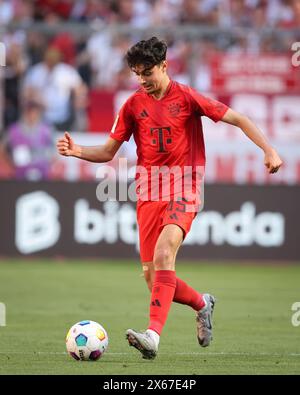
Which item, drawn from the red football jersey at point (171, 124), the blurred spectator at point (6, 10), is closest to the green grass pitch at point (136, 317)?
the red football jersey at point (171, 124)

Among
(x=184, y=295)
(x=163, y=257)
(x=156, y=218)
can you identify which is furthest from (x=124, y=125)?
(x=184, y=295)

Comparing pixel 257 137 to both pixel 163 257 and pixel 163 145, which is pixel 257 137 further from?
pixel 163 257

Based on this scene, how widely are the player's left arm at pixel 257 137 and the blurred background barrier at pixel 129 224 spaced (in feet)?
27.2

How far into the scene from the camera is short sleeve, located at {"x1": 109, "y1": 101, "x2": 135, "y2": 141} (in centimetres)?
820

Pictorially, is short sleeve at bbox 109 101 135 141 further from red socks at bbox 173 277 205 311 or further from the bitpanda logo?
the bitpanda logo

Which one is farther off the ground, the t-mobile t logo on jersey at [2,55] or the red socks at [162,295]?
the t-mobile t logo on jersey at [2,55]

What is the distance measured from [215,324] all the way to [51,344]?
2173 millimetres

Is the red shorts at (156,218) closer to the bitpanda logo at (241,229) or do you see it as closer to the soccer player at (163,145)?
the soccer player at (163,145)

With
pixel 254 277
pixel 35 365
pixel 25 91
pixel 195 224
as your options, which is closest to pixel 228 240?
pixel 195 224

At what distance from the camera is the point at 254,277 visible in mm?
14805

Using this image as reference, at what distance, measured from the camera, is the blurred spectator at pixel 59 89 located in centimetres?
1709

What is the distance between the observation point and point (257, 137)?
A: 783 cm

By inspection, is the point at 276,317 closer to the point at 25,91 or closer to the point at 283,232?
the point at 283,232

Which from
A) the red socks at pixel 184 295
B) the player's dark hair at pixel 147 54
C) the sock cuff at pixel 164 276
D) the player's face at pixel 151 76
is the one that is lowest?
the red socks at pixel 184 295
